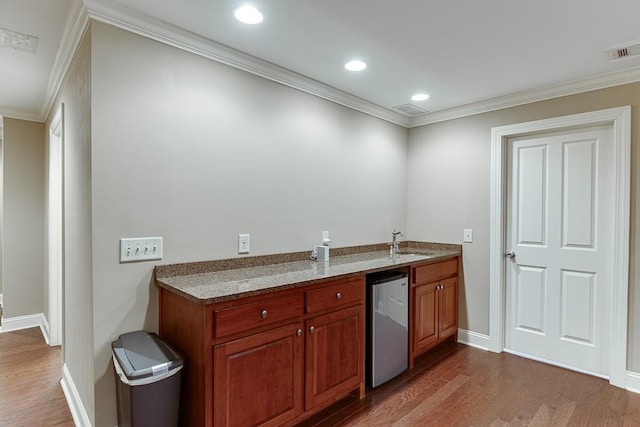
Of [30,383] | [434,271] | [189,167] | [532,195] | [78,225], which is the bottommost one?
[30,383]

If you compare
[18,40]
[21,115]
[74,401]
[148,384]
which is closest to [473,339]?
[148,384]

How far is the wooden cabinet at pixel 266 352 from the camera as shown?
165 centimetres

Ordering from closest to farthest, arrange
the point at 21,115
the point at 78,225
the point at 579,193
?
the point at 78,225 < the point at 579,193 < the point at 21,115

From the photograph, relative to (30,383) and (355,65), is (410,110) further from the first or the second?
(30,383)

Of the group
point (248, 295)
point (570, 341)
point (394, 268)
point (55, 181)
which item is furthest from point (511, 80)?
point (55, 181)

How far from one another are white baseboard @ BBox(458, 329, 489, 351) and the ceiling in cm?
233

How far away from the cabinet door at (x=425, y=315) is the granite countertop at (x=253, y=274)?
28 cm

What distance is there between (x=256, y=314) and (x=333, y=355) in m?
0.71

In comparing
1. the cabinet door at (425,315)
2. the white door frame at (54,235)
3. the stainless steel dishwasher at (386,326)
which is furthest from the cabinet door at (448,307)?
the white door frame at (54,235)

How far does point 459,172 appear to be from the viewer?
141 inches

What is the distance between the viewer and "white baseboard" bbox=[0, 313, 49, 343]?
3.90 metres

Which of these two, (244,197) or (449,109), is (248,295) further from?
(449,109)

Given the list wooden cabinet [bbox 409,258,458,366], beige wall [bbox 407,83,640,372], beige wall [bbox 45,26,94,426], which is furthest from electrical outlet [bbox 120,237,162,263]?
beige wall [bbox 407,83,640,372]

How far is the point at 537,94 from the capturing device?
3.05 meters
